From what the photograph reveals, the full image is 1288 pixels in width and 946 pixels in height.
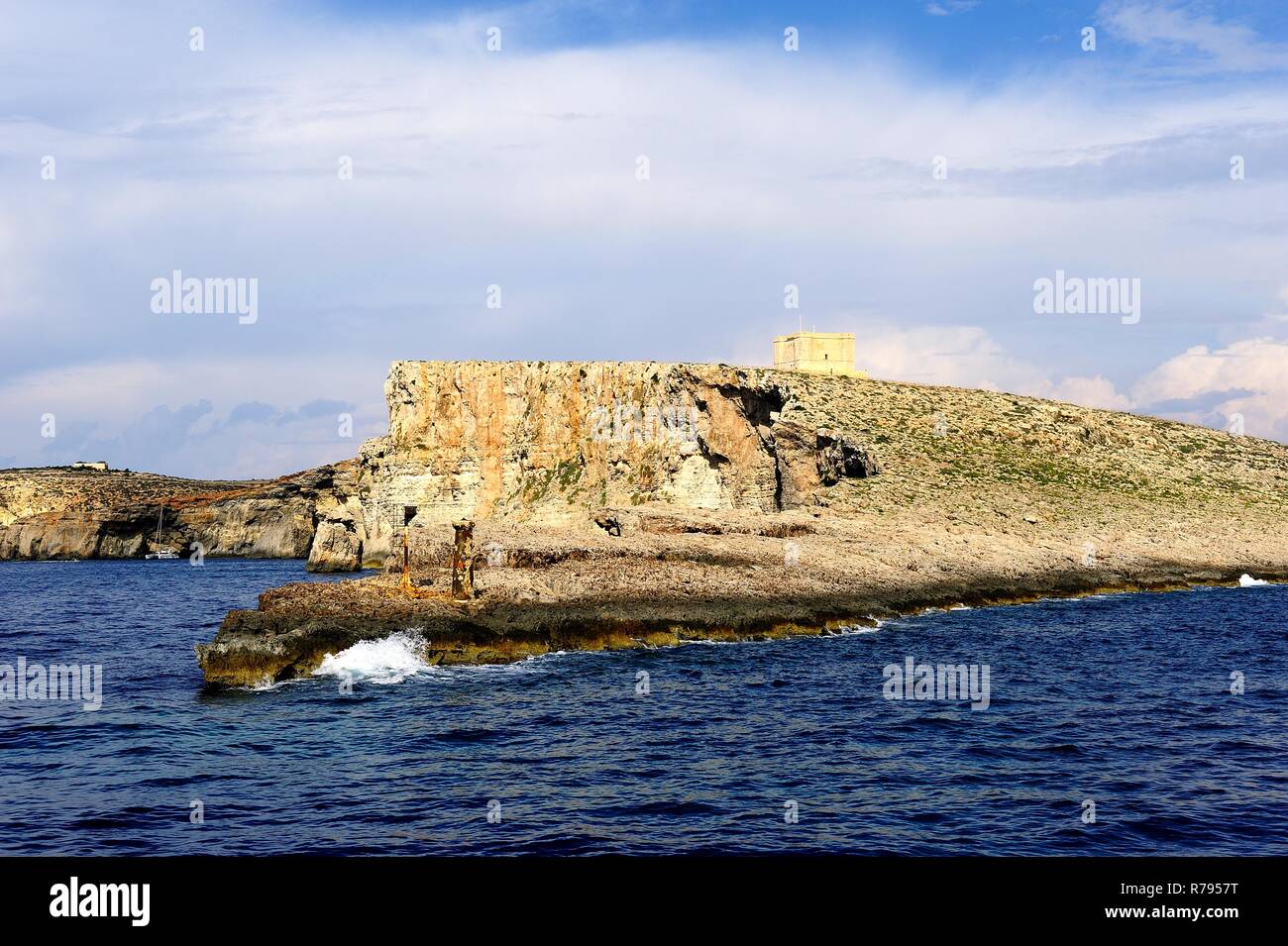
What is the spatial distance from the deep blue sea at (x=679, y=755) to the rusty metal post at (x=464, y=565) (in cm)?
408

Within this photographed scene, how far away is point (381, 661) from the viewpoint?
3209 centimetres

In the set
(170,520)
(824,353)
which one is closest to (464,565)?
(824,353)

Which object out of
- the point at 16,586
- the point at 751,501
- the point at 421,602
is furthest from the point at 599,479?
the point at 16,586

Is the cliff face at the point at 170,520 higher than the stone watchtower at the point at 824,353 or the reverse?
the reverse

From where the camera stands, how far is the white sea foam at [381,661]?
3131 centimetres

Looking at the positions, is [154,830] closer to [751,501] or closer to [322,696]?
[322,696]

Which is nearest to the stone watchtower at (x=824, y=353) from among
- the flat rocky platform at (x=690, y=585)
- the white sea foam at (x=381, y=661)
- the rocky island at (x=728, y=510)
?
the rocky island at (x=728, y=510)

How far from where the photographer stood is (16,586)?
77812 mm

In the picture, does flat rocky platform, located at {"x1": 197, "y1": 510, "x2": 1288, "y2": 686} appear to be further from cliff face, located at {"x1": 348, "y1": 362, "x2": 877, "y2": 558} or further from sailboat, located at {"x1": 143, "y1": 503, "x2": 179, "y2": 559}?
sailboat, located at {"x1": 143, "y1": 503, "x2": 179, "y2": 559}

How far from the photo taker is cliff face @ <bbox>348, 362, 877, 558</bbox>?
64.8 m


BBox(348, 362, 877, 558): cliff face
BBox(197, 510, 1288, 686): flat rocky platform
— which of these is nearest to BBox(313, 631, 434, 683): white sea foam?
BBox(197, 510, 1288, 686): flat rocky platform

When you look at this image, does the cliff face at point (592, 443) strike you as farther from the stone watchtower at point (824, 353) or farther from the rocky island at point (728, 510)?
the stone watchtower at point (824, 353)

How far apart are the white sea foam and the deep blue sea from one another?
0.35ft

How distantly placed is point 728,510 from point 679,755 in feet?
126
